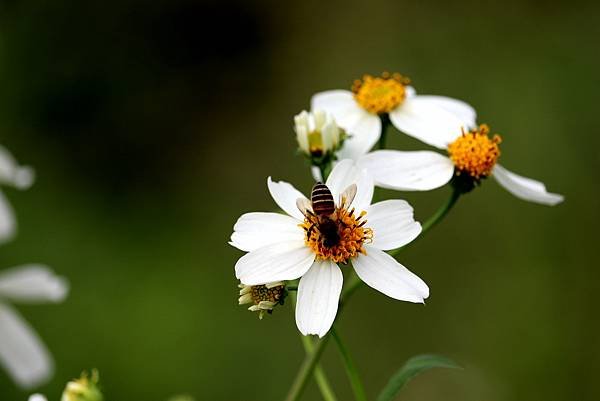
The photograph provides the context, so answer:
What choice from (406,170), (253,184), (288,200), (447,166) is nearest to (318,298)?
(288,200)

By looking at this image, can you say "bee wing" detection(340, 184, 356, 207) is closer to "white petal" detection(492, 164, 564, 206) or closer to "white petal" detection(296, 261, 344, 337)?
"white petal" detection(296, 261, 344, 337)

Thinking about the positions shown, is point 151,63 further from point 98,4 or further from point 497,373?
point 497,373

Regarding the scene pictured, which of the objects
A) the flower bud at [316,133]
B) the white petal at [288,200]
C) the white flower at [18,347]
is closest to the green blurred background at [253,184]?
the white flower at [18,347]

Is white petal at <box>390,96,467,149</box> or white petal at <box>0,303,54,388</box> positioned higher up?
white petal at <box>390,96,467,149</box>

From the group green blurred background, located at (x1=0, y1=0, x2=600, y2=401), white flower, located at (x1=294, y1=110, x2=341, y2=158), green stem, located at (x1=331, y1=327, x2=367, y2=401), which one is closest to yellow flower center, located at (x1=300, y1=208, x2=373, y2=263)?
green stem, located at (x1=331, y1=327, x2=367, y2=401)

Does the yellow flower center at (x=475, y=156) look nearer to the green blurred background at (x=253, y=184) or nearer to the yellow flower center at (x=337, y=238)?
the yellow flower center at (x=337, y=238)

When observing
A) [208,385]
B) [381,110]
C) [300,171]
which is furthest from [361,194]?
[300,171]
